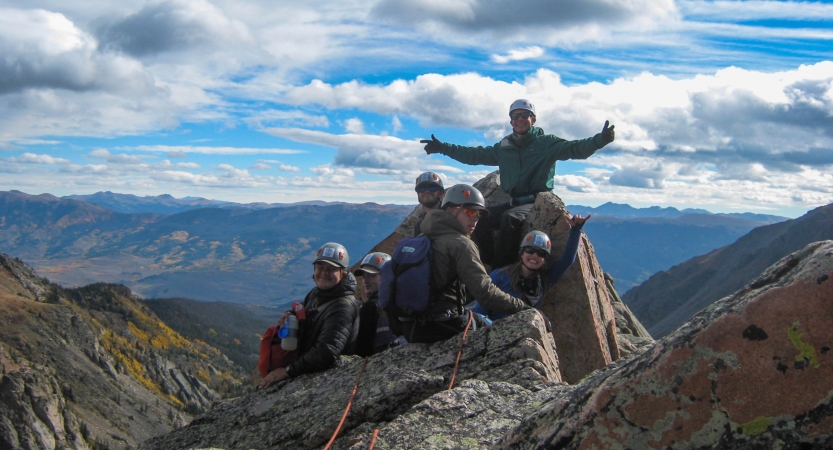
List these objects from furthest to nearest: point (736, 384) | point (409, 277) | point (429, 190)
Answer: point (429, 190)
point (409, 277)
point (736, 384)

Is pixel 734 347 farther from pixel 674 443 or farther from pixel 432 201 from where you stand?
pixel 432 201

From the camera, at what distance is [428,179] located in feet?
49.3

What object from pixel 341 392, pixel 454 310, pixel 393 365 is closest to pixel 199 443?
pixel 341 392

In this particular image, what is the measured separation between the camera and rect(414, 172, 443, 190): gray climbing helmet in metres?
15.0

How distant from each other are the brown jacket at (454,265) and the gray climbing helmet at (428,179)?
557 centimetres

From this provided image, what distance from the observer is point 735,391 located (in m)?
3.97

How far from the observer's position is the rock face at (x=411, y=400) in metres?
7.04

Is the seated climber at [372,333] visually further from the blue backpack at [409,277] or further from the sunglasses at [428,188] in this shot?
the sunglasses at [428,188]

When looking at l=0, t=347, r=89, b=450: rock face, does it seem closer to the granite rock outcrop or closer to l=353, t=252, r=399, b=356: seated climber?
l=353, t=252, r=399, b=356: seated climber

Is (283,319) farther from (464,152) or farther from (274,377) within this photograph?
(464,152)

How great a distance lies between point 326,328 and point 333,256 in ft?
4.60

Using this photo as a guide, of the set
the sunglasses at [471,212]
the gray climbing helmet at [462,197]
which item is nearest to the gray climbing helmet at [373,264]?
the gray climbing helmet at [462,197]

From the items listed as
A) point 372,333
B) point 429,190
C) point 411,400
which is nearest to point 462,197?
point 372,333

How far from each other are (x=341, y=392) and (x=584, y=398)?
210 inches
